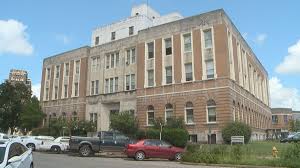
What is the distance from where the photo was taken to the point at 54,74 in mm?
59156

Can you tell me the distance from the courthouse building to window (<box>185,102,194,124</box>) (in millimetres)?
112

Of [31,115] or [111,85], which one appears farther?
[31,115]

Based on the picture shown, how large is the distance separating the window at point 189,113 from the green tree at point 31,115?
26.9 metres

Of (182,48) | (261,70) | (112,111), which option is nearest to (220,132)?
(182,48)

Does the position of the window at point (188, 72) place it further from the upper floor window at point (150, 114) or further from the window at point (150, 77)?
the upper floor window at point (150, 114)

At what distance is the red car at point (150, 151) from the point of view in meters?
24.6

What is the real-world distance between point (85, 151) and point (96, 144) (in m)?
1.03

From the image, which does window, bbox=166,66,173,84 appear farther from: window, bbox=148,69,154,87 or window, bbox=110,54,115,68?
window, bbox=110,54,115,68

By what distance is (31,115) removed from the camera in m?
54.4

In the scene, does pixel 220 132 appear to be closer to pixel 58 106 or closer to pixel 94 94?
pixel 94 94

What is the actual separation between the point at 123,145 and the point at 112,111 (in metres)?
21.0

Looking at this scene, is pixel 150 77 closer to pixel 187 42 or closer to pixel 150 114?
pixel 150 114

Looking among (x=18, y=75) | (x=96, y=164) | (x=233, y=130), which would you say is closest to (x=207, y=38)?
(x=233, y=130)

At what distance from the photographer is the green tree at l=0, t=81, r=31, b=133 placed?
58.9 m
